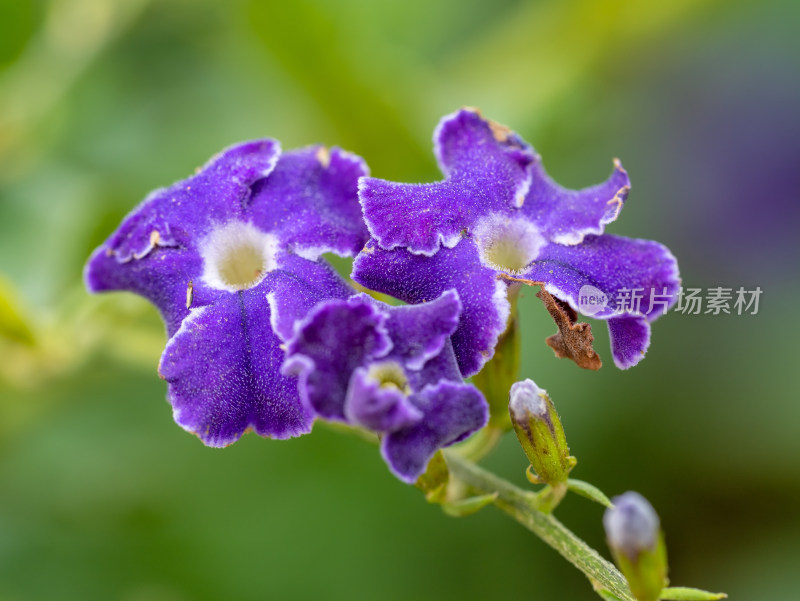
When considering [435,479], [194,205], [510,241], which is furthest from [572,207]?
[194,205]

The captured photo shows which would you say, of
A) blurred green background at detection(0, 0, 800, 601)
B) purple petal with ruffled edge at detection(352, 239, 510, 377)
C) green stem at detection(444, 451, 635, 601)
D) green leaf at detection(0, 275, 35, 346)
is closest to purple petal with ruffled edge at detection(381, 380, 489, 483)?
purple petal with ruffled edge at detection(352, 239, 510, 377)

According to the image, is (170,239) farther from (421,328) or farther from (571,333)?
(571,333)

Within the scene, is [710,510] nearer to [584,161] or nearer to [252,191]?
[584,161]

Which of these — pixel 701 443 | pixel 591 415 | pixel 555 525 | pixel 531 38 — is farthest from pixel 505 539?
pixel 531 38

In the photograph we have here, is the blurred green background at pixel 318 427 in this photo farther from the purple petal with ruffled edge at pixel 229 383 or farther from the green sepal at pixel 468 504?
the green sepal at pixel 468 504

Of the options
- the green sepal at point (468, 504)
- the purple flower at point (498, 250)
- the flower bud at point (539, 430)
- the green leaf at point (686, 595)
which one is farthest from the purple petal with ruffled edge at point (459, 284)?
the green leaf at point (686, 595)
